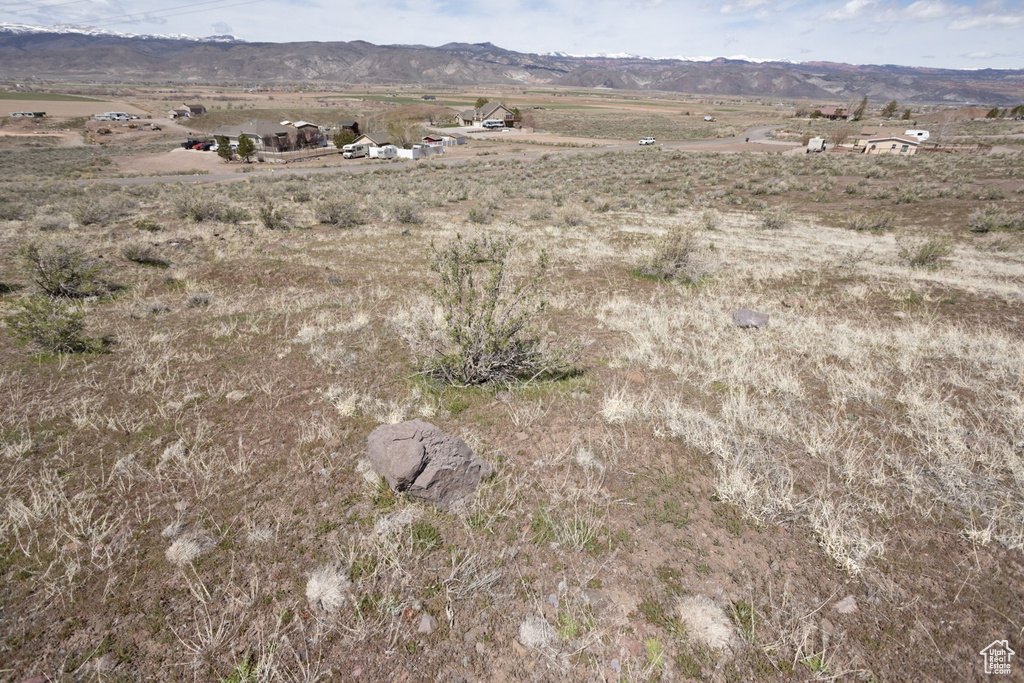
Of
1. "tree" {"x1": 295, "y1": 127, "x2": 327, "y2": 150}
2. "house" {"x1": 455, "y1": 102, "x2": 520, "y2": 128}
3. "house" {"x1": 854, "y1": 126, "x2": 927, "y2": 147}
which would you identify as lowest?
"tree" {"x1": 295, "y1": 127, "x2": 327, "y2": 150}

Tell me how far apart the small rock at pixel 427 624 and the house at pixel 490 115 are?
342 feet

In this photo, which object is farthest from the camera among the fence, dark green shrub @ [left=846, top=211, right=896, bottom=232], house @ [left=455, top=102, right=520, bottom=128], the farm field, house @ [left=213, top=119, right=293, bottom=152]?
house @ [left=455, top=102, right=520, bottom=128]

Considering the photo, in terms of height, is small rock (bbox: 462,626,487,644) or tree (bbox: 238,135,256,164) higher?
tree (bbox: 238,135,256,164)

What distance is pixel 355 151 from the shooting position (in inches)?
→ 2322

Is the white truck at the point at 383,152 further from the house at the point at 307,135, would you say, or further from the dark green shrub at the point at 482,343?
the dark green shrub at the point at 482,343

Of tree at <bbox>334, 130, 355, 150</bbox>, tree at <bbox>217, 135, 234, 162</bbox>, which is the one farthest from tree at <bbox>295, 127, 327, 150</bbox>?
tree at <bbox>217, 135, 234, 162</bbox>

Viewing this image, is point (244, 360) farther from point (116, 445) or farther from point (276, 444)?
point (276, 444)

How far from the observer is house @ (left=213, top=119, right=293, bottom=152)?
58656mm

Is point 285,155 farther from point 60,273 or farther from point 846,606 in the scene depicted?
point 846,606

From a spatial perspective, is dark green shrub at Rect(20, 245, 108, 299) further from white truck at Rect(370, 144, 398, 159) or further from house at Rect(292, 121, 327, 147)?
house at Rect(292, 121, 327, 147)

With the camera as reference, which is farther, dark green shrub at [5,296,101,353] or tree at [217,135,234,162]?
tree at [217,135,234,162]

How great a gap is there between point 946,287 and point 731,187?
23246mm

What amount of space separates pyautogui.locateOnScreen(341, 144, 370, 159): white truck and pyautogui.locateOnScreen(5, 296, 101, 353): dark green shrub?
5795cm

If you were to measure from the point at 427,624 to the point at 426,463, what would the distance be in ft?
4.92
